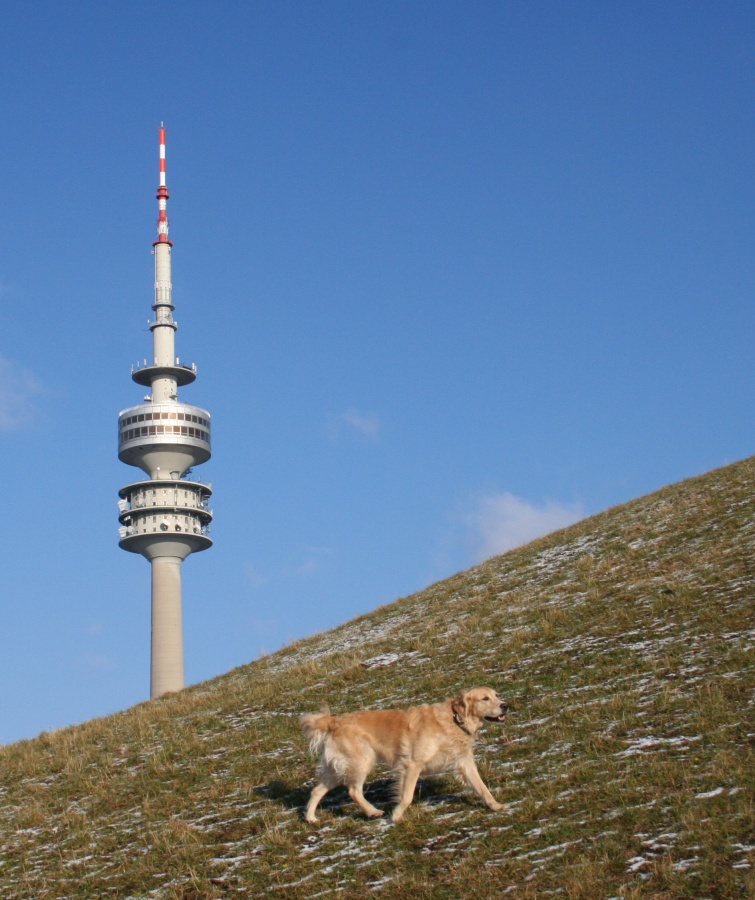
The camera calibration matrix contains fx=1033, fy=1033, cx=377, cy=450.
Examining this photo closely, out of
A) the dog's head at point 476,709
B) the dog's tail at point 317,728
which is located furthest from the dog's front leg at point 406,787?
the dog's tail at point 317,728

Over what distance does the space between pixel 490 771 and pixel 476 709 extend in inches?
56.5

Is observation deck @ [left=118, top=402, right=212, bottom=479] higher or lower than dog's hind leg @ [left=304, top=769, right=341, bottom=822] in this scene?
higher

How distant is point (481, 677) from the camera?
59.3 feet

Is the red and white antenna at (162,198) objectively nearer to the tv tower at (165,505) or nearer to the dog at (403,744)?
the tv tower at (165,505)

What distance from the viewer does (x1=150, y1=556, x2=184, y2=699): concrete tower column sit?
Answer: 13462 cm

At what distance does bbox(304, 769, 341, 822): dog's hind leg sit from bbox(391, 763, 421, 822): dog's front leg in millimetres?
866

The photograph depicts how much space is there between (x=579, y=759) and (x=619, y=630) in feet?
22.2

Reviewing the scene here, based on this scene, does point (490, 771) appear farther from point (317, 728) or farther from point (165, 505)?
point (165, 505)

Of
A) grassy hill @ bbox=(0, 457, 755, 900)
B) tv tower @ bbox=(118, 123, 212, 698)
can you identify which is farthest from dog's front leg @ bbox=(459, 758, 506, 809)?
tv tower @ bbox=(118, 123, 212, 698)

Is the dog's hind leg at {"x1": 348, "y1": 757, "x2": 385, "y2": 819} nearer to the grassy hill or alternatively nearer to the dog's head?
the grassy hill

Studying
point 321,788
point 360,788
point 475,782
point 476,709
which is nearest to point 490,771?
point 475,782

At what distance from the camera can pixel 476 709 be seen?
11688 mm

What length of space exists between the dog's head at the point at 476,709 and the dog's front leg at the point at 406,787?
2.38ft

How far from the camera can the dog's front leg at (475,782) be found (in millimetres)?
11273
